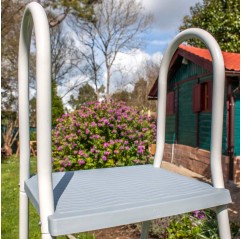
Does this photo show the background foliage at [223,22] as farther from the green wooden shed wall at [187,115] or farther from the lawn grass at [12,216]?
the lawn grass at [12,216]

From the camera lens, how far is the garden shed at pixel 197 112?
560cm

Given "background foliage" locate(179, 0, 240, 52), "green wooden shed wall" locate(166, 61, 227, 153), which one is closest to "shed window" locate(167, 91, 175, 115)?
"green wooden shed wall" locate(166, 61, 227, 153)

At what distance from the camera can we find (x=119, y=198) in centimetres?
75

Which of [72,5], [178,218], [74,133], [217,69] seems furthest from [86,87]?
Result: [217,69]

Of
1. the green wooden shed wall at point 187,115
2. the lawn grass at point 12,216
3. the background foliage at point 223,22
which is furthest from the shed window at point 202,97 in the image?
the background foliage at point 223,22

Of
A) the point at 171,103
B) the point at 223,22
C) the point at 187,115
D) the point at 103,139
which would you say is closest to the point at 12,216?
the point at 103,139

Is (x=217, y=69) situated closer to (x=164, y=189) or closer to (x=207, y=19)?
(x=164, y=189)

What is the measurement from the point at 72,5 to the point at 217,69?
36.4 feet

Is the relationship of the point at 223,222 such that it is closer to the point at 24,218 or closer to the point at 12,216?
the point at 24,218

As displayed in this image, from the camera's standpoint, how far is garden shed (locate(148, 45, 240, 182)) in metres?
5.60

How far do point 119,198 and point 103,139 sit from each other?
276 centimetres

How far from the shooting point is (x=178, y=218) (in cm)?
251

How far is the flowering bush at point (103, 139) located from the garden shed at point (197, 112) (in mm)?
2203

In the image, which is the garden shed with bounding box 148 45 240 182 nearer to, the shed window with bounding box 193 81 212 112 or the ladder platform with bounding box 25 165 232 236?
the shed window with bounding box 193 81 212 112
